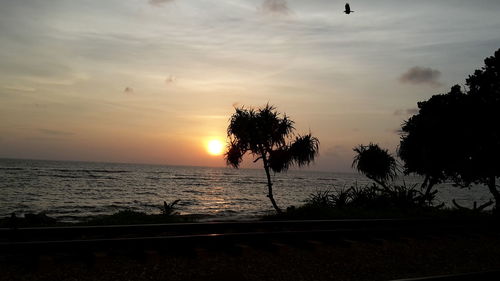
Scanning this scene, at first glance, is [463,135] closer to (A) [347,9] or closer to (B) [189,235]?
(A) [347,9]

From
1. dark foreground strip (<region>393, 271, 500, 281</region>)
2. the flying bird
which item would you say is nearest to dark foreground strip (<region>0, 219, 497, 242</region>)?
dark foreground strip (<region>393, 271, 500, 281</region>)

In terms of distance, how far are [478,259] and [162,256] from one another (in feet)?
25.8

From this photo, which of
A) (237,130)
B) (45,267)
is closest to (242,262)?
(45,267)

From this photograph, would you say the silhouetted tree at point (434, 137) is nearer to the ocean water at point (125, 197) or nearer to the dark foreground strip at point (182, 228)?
the ocean water at point (125, 197)

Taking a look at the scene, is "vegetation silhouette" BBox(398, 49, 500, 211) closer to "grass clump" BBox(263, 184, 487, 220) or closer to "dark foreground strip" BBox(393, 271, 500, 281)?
"grass clump" BBox(263, 184, 487, 220)

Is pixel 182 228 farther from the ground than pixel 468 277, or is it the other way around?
pixel 468 277

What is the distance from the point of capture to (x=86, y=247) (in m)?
7.75

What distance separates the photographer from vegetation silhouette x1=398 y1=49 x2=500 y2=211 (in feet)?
72.3

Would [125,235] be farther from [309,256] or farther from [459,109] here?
[459,109]

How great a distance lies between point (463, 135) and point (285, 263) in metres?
18.6

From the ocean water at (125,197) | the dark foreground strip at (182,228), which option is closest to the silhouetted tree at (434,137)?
the ocean water at (125,197)

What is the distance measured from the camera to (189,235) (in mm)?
8852

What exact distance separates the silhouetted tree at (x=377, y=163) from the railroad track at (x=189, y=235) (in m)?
9.20

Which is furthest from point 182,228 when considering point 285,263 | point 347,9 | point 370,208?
point 370,208
